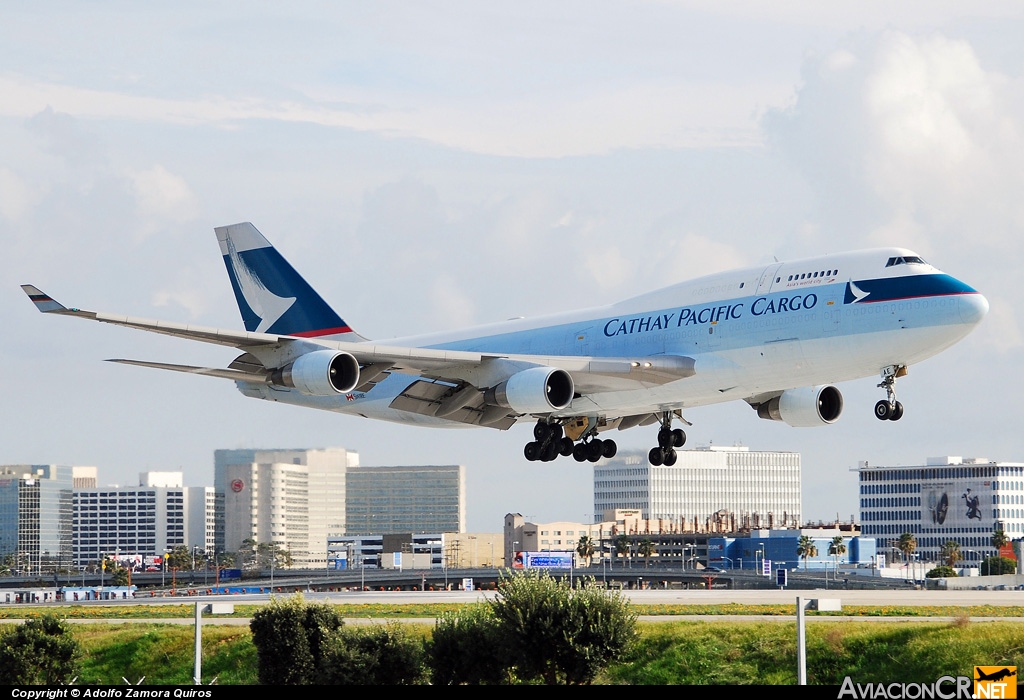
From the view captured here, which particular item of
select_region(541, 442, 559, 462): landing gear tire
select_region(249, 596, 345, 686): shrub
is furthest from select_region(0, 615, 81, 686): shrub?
select_region(541, 442, 559, 462): landing gear tire

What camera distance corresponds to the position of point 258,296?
6581cm

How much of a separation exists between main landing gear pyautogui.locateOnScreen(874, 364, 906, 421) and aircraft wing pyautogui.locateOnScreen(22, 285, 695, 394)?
6.79m

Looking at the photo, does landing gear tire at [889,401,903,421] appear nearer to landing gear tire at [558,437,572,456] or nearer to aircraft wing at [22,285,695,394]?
aircraft wing at [22,285,695,394]

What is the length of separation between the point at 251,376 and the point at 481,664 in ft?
49.4

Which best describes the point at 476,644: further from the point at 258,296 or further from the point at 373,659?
the point at 258,296

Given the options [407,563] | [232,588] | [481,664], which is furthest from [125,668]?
[407,563]

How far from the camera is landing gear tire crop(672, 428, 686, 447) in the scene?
58250mm

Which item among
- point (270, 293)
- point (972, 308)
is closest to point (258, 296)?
point (270, 293)

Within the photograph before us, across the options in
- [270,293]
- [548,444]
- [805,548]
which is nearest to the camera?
[548,444]

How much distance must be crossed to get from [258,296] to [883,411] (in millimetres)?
30811

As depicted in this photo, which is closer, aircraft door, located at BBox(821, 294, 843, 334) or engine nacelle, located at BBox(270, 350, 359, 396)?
aircraft door, located at BBox(821, 294, 843, 334)

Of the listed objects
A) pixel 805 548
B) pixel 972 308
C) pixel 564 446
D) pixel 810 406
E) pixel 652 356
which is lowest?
pixel 805 548

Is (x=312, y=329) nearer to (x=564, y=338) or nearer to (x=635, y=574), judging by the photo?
(x=564, y=338)

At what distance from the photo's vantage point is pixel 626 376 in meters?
50.9
